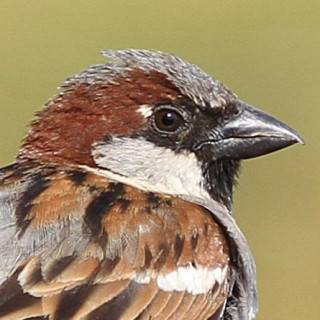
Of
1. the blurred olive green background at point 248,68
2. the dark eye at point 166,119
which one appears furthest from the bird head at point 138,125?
the blurred olive green background at point 248,68

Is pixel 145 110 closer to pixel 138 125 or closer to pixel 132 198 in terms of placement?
pixel 138 125

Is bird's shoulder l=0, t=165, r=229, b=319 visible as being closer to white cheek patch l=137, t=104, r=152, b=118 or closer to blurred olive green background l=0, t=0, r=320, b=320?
white cheek patch l=137, t=104, r=152, b=118

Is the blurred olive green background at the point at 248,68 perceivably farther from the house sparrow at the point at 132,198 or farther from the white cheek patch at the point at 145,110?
the white cheek patch at the point at 145,110

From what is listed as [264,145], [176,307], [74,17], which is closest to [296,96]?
[74,17]

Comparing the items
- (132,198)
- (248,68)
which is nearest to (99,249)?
(132,198)

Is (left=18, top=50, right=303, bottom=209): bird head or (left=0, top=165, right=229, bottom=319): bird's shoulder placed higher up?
(left=18, top=50, right=303, bottom=209): bird head

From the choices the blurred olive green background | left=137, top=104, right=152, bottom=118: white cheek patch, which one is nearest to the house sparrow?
left=137, top=104, right=152, bottom=118: white cheek patch
